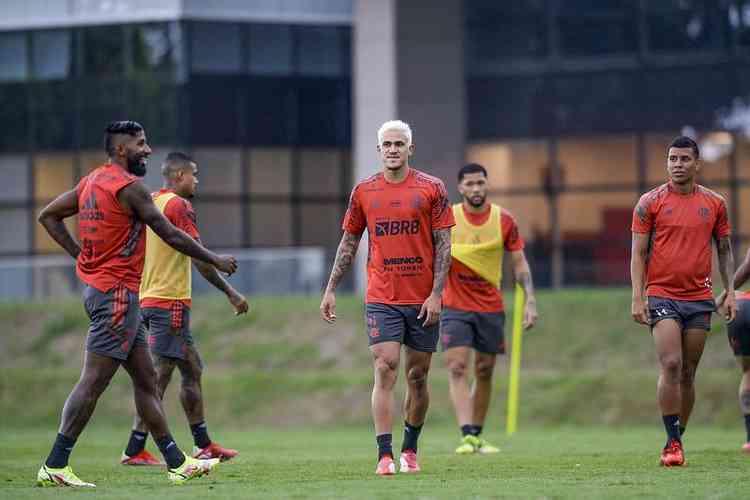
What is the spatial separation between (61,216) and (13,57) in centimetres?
2690

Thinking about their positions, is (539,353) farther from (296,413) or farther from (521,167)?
(521,167)

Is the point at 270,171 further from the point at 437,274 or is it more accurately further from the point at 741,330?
the point at 437,274

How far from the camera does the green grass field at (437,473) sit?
9.62 metres

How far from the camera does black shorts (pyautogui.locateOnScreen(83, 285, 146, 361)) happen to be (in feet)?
34.4

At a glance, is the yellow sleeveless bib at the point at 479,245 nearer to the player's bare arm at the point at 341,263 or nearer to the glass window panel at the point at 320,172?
the player's bare arm at the point at 341,263

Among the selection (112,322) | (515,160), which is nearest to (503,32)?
(515,160)

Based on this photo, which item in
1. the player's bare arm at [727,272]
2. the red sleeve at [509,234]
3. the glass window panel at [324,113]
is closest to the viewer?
the player's bare arm at [727,272]

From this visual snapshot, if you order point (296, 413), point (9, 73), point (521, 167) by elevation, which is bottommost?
point (296, 413)

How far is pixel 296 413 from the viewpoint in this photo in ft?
79.2

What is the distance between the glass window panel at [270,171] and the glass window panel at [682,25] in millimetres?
8833

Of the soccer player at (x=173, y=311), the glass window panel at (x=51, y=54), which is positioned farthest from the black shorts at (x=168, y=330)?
the glass window panel at (x=51, y=54)

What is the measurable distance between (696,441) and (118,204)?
8.43m

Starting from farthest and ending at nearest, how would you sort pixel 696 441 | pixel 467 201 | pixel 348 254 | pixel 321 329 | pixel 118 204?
pixel 321 329, pixel 696 441, pixel 467 201, pixel 348 254, pixel 118 204

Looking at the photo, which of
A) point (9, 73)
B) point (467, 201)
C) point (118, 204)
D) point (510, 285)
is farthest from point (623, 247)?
point (118, 204)
